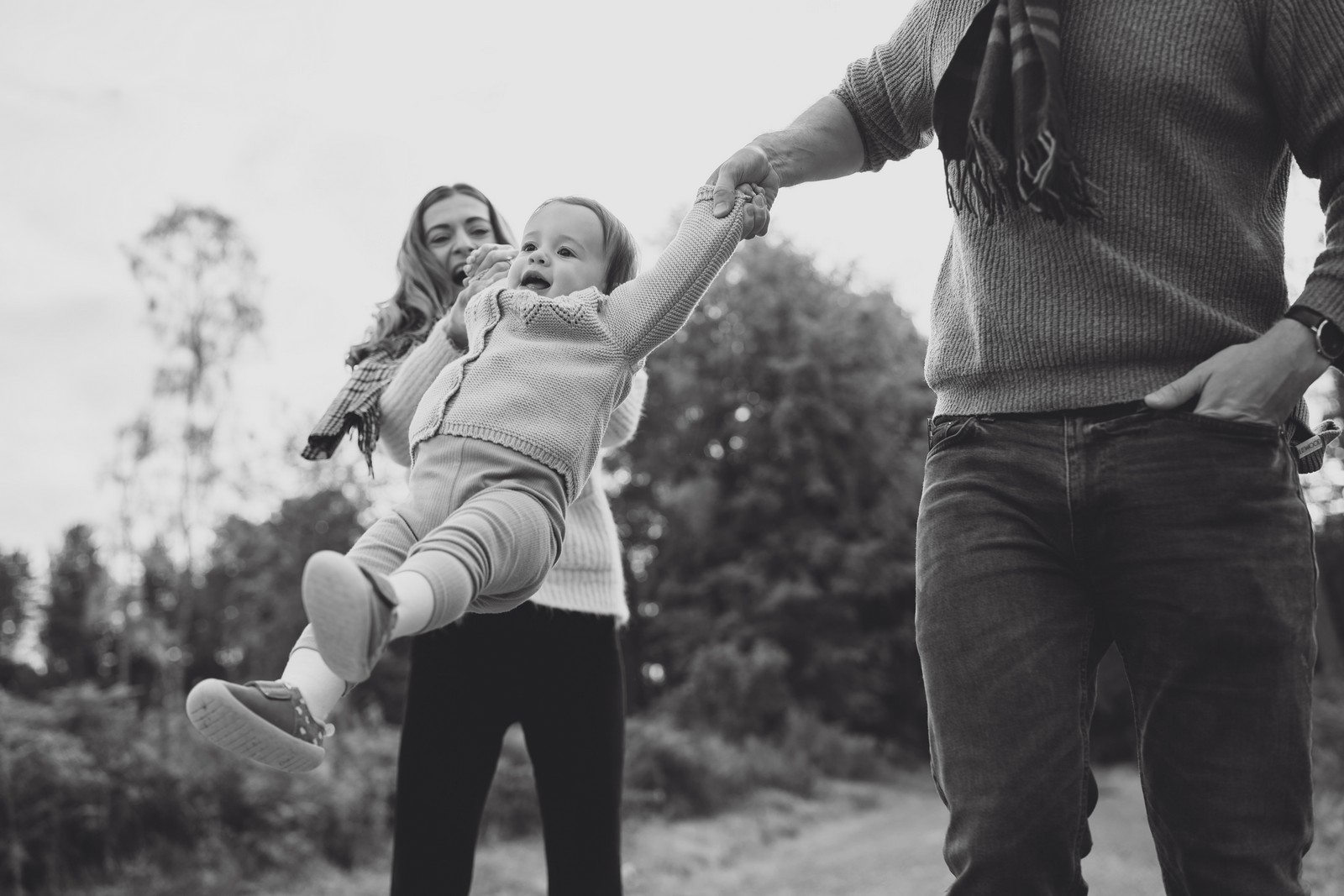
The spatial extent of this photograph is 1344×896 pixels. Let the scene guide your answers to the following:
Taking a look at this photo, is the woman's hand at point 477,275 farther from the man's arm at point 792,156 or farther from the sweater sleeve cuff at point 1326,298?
the sweater sleeve cuff at point 1326,298

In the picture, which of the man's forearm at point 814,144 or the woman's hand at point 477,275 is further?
the woman's hand at point 477,275

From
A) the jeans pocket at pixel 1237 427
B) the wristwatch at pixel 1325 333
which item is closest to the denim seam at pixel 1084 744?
the jeans pocket at pixel 1237 427

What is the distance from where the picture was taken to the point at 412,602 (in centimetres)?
169

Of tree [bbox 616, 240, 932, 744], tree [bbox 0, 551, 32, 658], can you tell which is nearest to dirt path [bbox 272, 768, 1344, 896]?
tree [bbox 616, 240, 932, 744]

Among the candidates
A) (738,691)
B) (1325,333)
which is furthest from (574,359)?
(738,691)

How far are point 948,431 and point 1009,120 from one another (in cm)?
53

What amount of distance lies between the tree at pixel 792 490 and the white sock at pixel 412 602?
16.7 meters

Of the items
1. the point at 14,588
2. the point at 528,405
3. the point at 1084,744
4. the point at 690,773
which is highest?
the point at 528,405

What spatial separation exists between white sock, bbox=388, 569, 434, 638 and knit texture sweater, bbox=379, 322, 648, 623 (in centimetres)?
93

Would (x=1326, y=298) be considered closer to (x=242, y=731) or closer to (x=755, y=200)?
(x=755, y=200)

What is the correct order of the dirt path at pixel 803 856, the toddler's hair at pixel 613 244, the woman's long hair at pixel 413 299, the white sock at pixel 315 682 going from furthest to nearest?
the dirt path at pixel 803 856, the woman's long hair at pixel 413 299, the toddler's hair at pixel 613 244, the white sock at pixel 315 682

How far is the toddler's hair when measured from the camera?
2484mm

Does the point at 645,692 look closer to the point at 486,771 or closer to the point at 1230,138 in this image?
the point at 486,771

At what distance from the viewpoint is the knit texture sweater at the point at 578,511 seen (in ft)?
8.97
